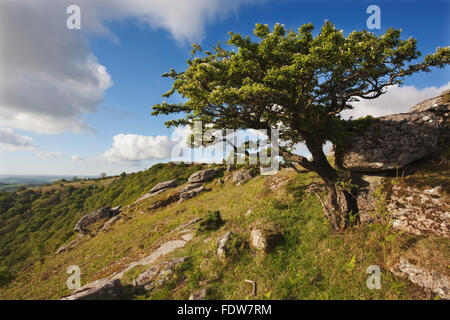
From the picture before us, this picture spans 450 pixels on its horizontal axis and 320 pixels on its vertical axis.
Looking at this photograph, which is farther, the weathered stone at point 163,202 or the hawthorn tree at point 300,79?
the weathered stone at point 163,202

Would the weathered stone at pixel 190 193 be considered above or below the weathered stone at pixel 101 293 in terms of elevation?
above

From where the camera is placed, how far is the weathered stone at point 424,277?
20.7 ft

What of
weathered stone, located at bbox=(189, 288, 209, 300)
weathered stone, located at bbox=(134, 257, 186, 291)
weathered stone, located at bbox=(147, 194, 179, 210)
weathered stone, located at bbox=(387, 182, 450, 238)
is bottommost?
weathered stone, located at bbox=(147, 194, 179, 210)

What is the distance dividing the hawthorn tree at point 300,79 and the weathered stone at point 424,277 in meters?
2.91

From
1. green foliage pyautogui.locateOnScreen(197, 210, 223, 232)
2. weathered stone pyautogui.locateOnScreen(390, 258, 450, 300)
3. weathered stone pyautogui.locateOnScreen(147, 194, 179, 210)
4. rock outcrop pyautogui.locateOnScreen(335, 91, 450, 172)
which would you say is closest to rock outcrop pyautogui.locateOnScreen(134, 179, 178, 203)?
weathered stone pyautogui.locateOnScreen(147, 194, 179, 210)

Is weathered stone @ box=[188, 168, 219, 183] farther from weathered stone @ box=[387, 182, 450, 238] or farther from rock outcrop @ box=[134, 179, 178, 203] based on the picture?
weathered stone @ box=[387, 182, 450, 238]

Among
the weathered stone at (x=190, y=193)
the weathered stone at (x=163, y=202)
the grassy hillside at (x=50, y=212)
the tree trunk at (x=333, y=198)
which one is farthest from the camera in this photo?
the grassy hillside at (x=50, y=212)

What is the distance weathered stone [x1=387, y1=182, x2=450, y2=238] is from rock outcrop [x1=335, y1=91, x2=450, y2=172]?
2.21m

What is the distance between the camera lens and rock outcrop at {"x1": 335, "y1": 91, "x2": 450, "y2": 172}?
1155cm

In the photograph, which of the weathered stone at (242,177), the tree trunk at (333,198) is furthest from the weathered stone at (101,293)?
the weathered stone at (242,177)

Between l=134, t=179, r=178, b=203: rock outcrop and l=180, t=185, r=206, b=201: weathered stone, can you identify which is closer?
l=180, t=185, r=206, b=201: weathered stone

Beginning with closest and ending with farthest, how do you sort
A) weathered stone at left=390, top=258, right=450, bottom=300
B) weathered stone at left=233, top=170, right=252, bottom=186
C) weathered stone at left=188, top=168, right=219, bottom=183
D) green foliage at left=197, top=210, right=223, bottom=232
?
weathered stone at left=390, top=258, right=450, bottom=300
green foliage at left=197, top=210, right=223, bottom=232
weathered stone at left=233, top=170, right=252, bottom=186
weathered stone at left=188, top=168, right=219, bottom=183

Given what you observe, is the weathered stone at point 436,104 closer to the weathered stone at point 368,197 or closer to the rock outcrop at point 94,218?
the weathered stone at point 368,197
